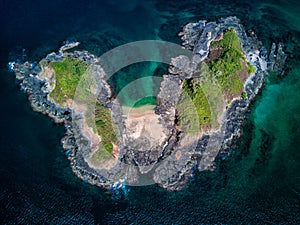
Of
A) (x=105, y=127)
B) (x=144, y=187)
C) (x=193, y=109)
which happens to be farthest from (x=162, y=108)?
(x=144, y=187)

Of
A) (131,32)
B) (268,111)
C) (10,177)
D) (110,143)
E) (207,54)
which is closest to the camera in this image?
(10,177)

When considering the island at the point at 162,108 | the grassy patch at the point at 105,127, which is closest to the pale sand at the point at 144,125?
the island at the point at 162,108

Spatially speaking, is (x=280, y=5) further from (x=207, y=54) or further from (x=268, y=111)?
(x=268, y=111)

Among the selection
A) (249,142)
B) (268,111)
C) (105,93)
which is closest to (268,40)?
(268,111)

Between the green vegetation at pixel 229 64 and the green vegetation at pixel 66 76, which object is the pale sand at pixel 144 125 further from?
the green vegetation at pixel 229 64

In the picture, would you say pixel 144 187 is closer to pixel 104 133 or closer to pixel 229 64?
pixel 104 133

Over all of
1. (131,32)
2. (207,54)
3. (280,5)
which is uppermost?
(280,5)
